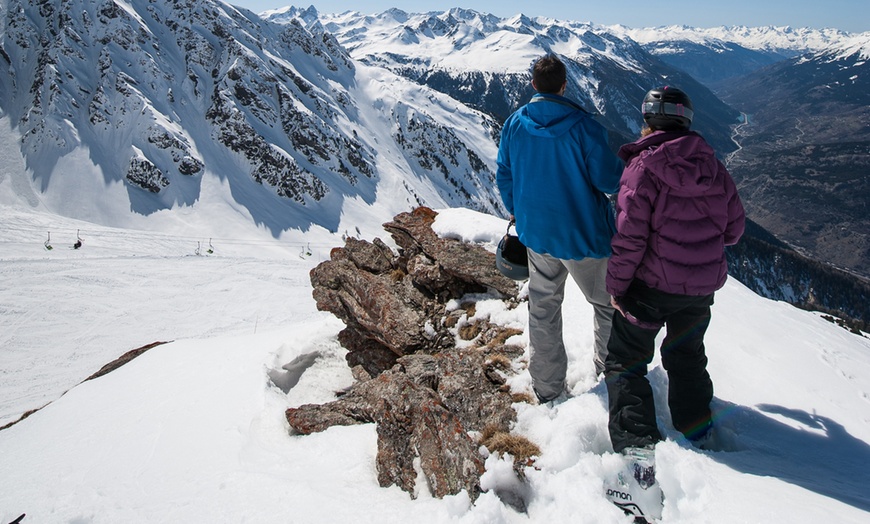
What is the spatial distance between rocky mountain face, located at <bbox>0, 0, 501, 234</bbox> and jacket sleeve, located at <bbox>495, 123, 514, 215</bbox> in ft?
243

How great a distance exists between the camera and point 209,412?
8344 millimetres

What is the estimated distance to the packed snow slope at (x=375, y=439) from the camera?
3715 millimetres

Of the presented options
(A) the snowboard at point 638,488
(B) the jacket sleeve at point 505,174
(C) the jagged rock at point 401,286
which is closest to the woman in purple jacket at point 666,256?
(A) the snowboard at point 638,488

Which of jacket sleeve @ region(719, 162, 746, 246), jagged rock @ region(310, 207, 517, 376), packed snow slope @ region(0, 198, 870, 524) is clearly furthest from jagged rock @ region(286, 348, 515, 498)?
jacket sleeve @ region(719, 162, 746, 246)

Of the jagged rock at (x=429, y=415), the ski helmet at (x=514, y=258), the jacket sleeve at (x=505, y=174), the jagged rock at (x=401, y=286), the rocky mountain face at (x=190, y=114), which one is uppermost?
the jacket sleeve at (x=505, y=174)

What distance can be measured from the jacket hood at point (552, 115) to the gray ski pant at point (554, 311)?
4.31ft

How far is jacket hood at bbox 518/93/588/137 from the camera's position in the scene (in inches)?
169

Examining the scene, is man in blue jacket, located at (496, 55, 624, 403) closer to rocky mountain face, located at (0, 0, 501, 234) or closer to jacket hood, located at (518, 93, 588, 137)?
jacket hood, located at (518, 93, 588, 137)

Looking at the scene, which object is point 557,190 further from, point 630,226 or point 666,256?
point 666,256

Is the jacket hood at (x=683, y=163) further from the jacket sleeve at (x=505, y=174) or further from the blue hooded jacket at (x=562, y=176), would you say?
the jacket sleeve at (x=505, y=174)

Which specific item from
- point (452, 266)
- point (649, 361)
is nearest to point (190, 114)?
point (452, 266)

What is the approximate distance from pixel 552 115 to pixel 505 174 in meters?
0.90

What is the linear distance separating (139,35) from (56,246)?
72.2 metres

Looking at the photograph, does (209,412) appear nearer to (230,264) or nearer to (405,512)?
(405,512)
